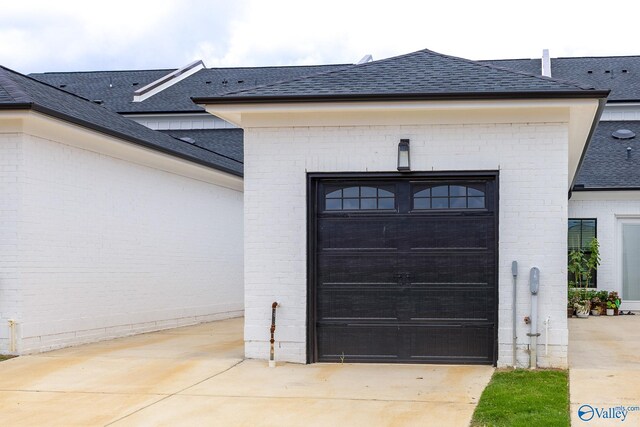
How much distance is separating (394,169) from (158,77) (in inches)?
857

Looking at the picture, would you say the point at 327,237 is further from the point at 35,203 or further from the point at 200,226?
the point at 200,226

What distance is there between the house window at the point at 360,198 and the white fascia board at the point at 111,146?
4260mm

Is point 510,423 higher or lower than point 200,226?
lower

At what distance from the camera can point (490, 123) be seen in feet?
36.2

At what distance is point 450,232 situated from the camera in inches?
441

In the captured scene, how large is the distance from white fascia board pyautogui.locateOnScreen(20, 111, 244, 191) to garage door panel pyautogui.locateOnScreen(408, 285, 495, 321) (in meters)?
5.73

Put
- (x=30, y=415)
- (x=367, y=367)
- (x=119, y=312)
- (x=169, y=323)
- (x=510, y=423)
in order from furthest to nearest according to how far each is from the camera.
→ (x=169, y=323) < (x=119, y=312) < (x=367, y=367) < (x=30, y=415) < (x=510, y=423)

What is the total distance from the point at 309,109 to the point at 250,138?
95 centimetres

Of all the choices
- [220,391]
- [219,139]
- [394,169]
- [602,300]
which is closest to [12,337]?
[220,391]

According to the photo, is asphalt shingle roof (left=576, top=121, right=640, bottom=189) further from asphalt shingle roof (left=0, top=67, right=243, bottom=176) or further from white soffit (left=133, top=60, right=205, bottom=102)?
white soffit (left=133, top=60, right=205, bottom=102)

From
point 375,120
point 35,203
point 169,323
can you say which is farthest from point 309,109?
point 169,323

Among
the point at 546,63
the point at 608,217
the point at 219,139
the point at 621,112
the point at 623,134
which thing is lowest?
the point at 608,217

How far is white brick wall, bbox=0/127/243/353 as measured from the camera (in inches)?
492

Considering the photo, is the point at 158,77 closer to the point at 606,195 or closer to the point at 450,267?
the point at 606,195
